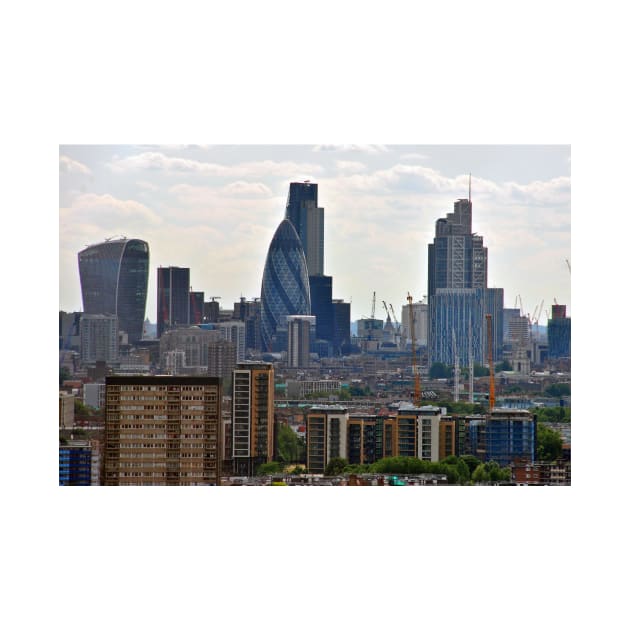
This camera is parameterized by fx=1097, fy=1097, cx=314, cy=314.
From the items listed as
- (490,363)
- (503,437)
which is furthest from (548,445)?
(490,363)

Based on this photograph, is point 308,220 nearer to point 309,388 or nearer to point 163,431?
point 309,388

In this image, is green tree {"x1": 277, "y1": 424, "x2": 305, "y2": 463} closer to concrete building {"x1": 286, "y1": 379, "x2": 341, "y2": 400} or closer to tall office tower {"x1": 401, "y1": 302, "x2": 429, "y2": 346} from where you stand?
concrete building {"x1": 286, "y1": 379, "x2": 341, "y2": 400}

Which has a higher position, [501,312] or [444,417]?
[501,312]

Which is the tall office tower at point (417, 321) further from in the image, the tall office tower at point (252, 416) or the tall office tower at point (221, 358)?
the tall office tower at point (221, 358)

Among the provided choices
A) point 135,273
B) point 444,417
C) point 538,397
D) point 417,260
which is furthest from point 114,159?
point 538,397

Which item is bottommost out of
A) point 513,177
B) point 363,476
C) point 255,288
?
point 363,476

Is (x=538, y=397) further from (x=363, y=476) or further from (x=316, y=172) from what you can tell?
(x=316, y=172)
